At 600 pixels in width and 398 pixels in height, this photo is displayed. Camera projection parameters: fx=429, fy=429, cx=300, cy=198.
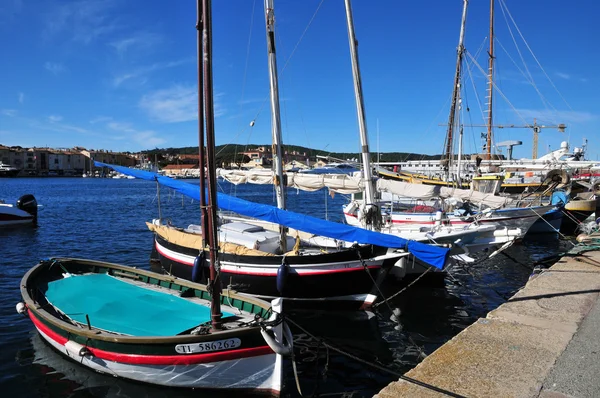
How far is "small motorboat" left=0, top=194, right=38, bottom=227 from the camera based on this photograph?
31047mm

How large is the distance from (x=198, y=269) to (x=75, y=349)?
16.3 feet

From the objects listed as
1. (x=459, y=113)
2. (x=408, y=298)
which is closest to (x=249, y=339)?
(x=408, y=298)

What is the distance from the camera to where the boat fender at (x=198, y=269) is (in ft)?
43.0

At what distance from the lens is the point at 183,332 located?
7.89 m

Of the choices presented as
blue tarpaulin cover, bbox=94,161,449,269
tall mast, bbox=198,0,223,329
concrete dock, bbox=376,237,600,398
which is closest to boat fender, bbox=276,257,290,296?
blue tarpaulin cover, bbox=94,161,449,269

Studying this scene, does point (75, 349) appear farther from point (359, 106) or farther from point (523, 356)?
point (359, 106)

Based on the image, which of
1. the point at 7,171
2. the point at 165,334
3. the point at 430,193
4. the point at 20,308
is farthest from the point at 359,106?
the point at 7,171

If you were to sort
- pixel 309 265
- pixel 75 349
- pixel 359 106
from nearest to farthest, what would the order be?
pixel 75 349 → pixel 309 265 → pixel 359 106

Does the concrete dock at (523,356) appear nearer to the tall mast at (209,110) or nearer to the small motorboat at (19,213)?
the tall mast at (209,110)

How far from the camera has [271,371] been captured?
7727mm

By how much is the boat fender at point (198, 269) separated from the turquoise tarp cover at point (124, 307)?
2.43 metres

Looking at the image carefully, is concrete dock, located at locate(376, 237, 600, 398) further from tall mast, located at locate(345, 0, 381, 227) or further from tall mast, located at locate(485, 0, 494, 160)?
tall mast, located at locate(485, 0, 494, 160)

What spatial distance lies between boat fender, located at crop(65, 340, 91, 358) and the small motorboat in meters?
27.7

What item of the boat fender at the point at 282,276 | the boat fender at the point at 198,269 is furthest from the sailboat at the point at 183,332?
the boat fender at the point at 198,269
